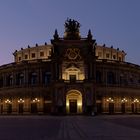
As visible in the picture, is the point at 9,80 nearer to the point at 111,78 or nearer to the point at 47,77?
the point at 47,77

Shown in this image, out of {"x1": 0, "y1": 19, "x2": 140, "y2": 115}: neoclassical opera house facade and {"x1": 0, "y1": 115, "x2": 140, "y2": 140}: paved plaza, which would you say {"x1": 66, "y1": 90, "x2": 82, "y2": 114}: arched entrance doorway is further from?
{"x1": 0, "y1": 115, "x2": 140, "y2": 140}: paved plaza

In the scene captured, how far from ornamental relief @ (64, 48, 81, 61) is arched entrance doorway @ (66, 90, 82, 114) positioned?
8.90m

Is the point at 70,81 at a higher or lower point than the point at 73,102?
higher

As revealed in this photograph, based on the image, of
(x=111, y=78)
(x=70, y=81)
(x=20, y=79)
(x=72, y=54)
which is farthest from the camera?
(x=20, y=79)

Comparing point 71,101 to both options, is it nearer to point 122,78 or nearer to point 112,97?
point 112,97

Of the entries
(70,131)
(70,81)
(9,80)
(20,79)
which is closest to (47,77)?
(20,79)

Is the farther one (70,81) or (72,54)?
(72,54)

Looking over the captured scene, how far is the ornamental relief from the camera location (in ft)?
338

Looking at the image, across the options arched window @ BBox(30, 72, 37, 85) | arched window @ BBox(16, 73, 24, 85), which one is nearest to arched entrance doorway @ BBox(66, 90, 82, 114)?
arched window @ BBox(30, 72, 37, 85)

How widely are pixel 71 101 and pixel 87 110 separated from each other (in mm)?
5811

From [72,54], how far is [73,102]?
12781mm

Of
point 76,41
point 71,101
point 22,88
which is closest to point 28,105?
point 22,88

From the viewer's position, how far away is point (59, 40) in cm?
10519

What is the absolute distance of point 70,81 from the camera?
99.1m
